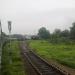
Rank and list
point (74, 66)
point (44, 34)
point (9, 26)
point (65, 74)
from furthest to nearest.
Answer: point (44, 34)
point (9, 26)
point (74, 66)
point (65, 74)

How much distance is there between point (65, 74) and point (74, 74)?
118 centimetres

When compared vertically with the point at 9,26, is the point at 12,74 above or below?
below

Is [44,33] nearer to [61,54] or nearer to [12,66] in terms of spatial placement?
[61,54]

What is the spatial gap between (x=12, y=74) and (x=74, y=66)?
7228 mm

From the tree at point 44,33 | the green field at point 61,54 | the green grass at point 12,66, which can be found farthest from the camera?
the tree at point 44,33

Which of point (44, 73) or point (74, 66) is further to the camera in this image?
point (74, 66)

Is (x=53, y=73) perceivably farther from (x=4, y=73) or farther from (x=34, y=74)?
(x=4, y=73)

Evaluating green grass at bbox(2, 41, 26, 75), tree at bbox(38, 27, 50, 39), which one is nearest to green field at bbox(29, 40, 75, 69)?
green grass at bbox(2, 41, 26, 75)

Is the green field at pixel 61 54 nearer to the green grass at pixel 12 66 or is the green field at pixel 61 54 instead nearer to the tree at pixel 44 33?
the green grass at pixel 12 66

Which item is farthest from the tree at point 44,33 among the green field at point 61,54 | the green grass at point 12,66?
the green grass at point 12,66

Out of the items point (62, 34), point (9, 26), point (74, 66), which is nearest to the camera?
point (74, 66)

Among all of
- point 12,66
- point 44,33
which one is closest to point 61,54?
point 12,66

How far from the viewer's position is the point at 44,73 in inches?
794

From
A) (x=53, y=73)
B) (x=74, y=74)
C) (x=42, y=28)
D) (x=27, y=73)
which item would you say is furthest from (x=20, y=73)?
(x=42, y=28)
